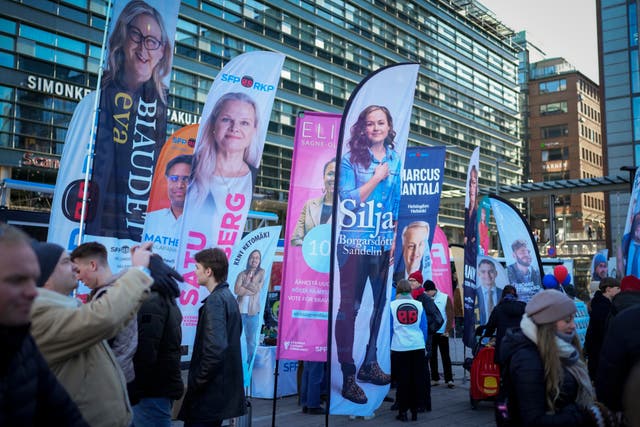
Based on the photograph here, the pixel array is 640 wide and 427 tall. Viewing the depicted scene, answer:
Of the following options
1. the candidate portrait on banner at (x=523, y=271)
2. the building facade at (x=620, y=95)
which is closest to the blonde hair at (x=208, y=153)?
the candidate portrait on banner at (x=523, y=271)

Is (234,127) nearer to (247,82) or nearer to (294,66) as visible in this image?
(247,82)

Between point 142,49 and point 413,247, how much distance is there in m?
7.84

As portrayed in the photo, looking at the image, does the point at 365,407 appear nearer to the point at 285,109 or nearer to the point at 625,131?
the point at 285,109

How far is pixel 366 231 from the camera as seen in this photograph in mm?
6430

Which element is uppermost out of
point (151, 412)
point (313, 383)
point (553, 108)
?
point (553, 108)

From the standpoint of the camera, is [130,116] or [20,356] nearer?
[20,356]

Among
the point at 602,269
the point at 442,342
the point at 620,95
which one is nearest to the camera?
the point at 442,342

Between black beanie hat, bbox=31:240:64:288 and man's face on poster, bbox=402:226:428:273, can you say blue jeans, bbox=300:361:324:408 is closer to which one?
man's face on poster, bbox=402:226:428:273

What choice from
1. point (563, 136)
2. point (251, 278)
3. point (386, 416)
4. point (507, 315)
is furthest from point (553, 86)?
point (251, 278)

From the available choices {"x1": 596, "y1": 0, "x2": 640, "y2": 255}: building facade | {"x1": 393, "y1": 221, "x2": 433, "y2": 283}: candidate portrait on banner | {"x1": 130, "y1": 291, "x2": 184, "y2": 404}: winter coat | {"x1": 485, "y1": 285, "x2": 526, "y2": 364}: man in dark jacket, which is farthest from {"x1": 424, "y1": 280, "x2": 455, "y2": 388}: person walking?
{"x1": 596, "y1": 0, "x2": 640, "y2": 255}: building facade

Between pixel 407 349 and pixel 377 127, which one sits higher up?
pixel 377 127

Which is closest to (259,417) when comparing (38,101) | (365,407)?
(365,407)

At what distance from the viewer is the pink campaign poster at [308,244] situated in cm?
733

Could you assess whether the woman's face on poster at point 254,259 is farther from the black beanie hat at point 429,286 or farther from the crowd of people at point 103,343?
the black beanie hat at point 429,286
